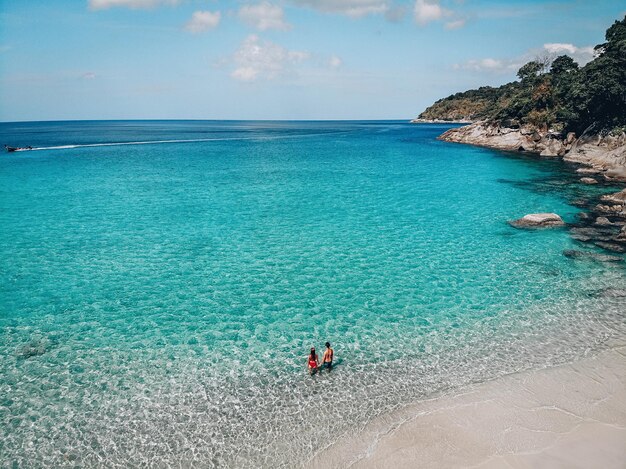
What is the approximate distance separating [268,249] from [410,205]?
820 inches

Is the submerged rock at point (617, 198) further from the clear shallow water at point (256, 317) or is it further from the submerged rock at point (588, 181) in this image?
the submerged rock at point (588, 181)

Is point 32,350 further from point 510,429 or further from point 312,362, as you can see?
point 510,429

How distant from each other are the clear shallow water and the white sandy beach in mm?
848

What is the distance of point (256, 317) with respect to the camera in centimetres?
2189

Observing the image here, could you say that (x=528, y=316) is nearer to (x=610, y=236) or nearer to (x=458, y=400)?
(x=458, y=400)

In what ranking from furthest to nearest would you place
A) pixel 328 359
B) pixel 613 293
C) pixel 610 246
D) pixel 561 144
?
1. pixel 561 144
2. pixel 610 246
3. pixel 613 293
4. pixel 328 359

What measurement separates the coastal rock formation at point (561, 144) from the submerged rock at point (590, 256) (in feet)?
101

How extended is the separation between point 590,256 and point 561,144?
6552cm

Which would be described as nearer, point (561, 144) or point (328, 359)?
point (328, 359)

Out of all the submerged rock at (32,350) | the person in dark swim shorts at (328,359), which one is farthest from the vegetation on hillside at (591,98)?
the submerged rock at (32,350)

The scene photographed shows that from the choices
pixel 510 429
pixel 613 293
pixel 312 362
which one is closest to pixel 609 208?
pixel 613 293

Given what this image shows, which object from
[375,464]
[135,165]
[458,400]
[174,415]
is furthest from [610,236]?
[135,165]

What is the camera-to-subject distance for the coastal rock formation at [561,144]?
62.0 m

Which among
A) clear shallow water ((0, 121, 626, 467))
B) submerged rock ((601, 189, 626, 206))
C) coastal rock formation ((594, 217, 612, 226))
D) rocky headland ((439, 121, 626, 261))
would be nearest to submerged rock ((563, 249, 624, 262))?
rocky headland ((439, 121, 626, 261))
